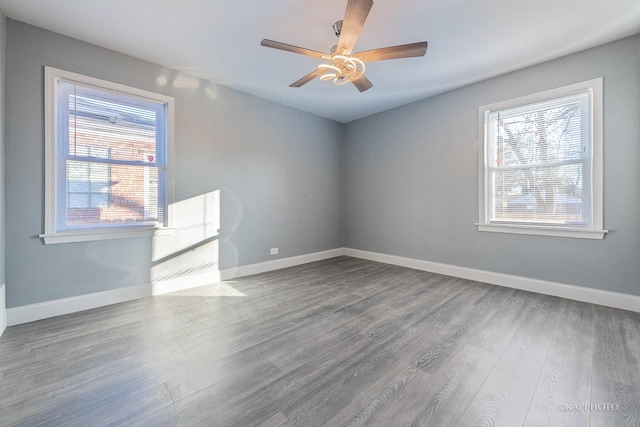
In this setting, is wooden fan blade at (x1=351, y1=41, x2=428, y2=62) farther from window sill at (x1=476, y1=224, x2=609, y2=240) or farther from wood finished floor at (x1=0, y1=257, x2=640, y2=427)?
window sill at (x1=476, y1=224, x2=609, y2=240)

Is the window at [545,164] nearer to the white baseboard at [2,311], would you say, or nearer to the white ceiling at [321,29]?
the white ceiling at [321,29]

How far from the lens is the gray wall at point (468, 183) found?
8.37 feet

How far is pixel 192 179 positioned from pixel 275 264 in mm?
1808

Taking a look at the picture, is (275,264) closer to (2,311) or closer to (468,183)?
(2,311)

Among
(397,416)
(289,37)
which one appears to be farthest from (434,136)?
(397,416)

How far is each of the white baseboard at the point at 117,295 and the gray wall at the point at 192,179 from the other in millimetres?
70

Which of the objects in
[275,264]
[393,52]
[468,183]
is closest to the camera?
[393,52]

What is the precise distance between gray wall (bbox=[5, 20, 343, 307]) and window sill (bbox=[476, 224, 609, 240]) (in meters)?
2.70

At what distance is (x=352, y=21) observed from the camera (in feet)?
5.53

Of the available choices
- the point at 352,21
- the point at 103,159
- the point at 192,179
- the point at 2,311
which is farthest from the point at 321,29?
the point at 2,311

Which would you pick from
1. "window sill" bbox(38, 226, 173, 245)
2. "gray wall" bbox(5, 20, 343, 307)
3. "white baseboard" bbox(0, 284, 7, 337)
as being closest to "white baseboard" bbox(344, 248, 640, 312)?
"gray wall" bbox(5, 20, 343, 307)

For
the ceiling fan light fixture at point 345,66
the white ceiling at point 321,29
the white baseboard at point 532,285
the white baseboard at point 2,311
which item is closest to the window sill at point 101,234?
the white baseboard at point 2,311

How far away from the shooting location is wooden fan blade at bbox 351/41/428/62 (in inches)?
74.2

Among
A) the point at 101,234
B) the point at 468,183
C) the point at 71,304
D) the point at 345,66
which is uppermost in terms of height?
the point at 345,66
